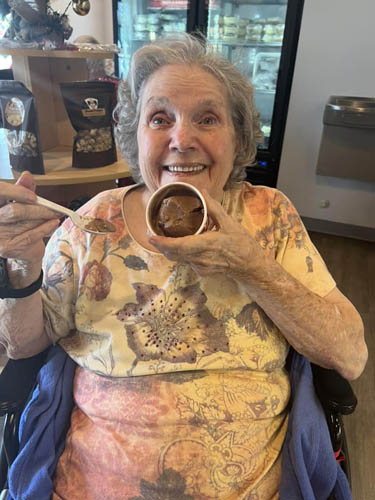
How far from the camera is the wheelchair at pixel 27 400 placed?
909 mm

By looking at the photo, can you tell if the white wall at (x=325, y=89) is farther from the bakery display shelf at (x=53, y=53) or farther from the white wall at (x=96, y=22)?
the bakery display shelf at (x=53, y=53)

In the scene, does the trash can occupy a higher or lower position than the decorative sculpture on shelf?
lower

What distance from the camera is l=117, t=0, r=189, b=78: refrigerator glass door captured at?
358cm

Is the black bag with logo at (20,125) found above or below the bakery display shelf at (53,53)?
below

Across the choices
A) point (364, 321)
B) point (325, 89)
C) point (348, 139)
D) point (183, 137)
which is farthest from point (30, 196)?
point (325, 89)

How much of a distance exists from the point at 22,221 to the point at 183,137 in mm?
412

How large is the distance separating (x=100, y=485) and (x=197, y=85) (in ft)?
3.14

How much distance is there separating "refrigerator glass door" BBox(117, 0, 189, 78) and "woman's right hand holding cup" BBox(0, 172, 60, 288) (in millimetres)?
3255

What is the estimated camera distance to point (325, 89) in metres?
3.10

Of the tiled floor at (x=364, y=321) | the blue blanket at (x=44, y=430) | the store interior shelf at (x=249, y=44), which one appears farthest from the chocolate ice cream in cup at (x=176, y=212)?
the store interior shelf at (x=249, y=44)

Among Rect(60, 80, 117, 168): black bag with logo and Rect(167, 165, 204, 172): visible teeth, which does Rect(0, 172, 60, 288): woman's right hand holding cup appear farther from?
Rect(60, 80, 117, 168): black bag with logo

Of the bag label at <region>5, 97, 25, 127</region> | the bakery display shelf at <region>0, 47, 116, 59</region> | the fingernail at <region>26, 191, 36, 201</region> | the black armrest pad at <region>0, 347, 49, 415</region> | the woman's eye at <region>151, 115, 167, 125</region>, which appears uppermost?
the bakery display shelf at <region>0, 47, 116, 59</region>

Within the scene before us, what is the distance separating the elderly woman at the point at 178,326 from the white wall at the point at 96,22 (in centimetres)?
297

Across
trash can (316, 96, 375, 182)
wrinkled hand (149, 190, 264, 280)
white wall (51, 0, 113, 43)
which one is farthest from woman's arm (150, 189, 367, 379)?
white wall (51, 0, 113, 43)
